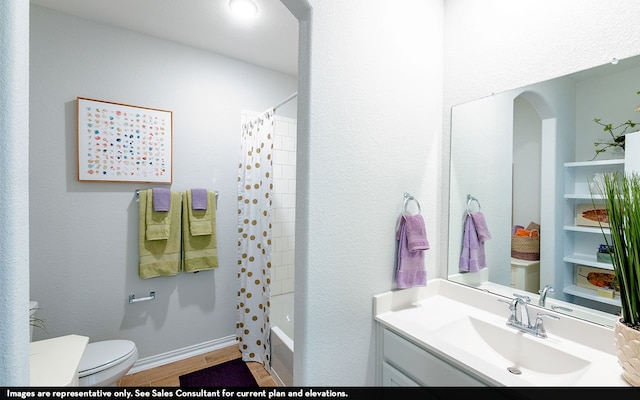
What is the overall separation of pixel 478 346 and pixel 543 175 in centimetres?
83

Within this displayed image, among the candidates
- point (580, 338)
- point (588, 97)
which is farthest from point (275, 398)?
point (588, 97)

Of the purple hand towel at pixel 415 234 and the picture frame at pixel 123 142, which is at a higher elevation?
the picture frame at pixel 123 142

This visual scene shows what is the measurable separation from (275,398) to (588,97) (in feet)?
6.05

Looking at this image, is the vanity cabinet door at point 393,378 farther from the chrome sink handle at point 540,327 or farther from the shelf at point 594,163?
the shelf at point 594,163

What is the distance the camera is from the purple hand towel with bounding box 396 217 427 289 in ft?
4.40

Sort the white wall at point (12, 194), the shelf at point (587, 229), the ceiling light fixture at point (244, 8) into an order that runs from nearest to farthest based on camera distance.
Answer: the white wall at point (12, 194)
the shelf at point (587, 229)
the ceiling light fixture at point (244, 8)

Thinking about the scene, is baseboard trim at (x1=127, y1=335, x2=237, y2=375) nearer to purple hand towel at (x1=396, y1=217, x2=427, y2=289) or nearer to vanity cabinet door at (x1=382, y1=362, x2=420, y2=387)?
vanity cabinet door at (x1=382, y1=362, x2=420, y2=387)

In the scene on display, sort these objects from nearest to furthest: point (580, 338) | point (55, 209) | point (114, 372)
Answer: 1. point (580, 338)
2. point (114, 372)
3. point (55, 209)

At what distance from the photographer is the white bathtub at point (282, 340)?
1.86 m

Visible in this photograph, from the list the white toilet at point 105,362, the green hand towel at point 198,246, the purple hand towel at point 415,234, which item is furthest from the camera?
the green hand towel at point 198,246

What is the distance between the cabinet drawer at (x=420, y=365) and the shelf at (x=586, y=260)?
67 centimetres

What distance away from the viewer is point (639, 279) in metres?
0.78

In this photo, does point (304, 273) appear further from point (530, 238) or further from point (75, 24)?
point (75, 24)

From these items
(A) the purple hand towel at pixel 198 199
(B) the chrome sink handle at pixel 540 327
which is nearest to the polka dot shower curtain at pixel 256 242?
(A) the purple hand towel at pixel 198 199
